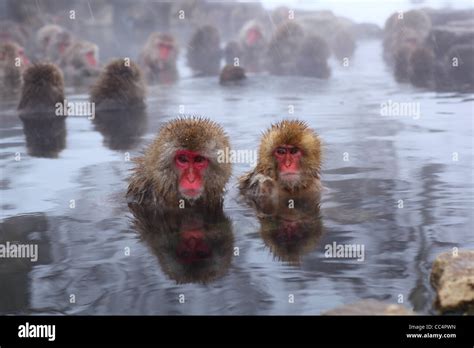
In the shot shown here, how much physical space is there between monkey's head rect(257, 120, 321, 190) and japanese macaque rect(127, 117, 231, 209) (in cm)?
36

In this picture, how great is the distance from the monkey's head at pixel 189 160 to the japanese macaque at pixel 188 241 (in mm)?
195

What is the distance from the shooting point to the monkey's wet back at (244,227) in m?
4.67

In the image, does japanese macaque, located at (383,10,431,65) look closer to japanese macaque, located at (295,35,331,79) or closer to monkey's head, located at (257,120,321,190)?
japanese macaque, located at (295,35,331,79)

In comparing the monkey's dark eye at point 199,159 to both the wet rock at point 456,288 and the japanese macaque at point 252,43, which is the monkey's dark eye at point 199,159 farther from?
the japanese macaque at point 252,43

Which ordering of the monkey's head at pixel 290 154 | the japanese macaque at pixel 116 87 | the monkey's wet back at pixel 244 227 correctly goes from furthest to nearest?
the japanese macaque at pixel 116 87 < the monkey's head at pixel 290 154 < the monkey's wet back at pixel 244 227

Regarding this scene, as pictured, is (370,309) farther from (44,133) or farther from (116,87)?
(116,87)

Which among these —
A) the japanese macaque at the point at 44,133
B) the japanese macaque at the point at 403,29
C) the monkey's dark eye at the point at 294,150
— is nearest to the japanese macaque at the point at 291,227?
Answer: the monkey's dark eye at the point at 294,150

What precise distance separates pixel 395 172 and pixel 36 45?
33.2ft

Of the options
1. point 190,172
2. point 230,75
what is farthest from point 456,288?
point 230,75

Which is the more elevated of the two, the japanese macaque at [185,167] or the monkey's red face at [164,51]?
the monkey's red face at [164,51]
